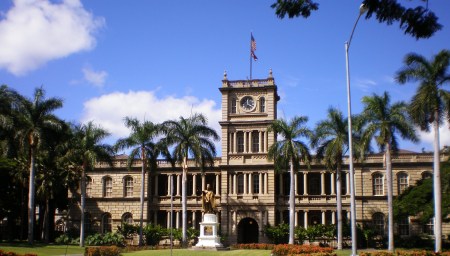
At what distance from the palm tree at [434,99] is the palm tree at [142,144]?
2368cm

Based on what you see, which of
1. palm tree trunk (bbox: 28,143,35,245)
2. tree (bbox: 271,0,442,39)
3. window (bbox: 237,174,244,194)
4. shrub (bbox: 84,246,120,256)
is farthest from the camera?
window (bbox: 237,174,244,194)

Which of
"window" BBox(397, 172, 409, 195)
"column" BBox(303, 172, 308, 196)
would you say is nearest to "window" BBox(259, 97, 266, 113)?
"column" BBox(303, 172, 308, 196)

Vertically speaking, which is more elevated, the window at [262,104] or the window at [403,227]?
the window at [262,104]

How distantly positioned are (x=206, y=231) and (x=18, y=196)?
2179cm

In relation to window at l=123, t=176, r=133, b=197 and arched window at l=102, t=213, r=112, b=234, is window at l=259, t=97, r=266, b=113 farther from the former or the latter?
arched window at l=102, t=213, r=112, b=234

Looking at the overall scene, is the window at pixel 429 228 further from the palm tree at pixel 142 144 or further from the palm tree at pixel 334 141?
the palm tree at pixel 142 144

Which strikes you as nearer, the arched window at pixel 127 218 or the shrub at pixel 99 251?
the shrub at pixel 99 251

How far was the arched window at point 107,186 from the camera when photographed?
205 feet

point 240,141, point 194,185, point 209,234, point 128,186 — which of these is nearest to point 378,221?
point 240,141

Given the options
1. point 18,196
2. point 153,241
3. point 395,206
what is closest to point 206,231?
point 153,241

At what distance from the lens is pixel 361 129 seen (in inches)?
1763

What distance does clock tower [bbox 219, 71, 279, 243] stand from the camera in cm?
5662

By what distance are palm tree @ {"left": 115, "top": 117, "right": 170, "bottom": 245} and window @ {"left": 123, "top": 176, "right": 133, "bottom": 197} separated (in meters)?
9.73

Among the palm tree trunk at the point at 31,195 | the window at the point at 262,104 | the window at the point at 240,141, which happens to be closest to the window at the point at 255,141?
the window at the point at 240,141
